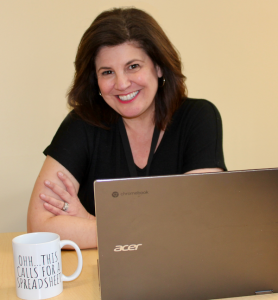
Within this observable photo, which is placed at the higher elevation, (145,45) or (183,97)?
(145,45)

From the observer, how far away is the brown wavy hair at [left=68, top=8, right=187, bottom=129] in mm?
1273

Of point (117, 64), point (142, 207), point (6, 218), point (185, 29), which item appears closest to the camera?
point (142, 207)

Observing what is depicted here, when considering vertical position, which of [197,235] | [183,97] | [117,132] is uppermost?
[183,97]

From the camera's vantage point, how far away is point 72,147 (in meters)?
1.33

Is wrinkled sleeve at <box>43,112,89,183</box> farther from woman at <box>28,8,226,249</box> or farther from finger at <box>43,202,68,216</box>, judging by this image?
finger at <box>43,202,68,216</box>

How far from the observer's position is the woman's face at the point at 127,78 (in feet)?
4.17

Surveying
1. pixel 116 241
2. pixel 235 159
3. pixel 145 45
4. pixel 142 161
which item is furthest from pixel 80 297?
pixel 235 159

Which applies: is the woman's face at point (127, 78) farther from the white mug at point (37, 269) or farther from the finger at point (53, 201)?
the white mug at point (37, 269)

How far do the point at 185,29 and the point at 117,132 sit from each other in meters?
1.02

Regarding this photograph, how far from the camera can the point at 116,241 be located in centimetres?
63

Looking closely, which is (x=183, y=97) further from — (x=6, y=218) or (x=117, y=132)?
(x=6, y=218)

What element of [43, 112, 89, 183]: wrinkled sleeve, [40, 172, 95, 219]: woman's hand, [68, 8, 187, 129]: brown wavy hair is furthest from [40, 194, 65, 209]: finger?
[68, 8, 187, 129]: brown wavy hair

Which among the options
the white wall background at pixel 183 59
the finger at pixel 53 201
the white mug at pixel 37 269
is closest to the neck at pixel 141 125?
the finger at pixel 53 201

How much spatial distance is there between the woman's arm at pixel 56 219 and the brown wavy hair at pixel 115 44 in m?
0.27
